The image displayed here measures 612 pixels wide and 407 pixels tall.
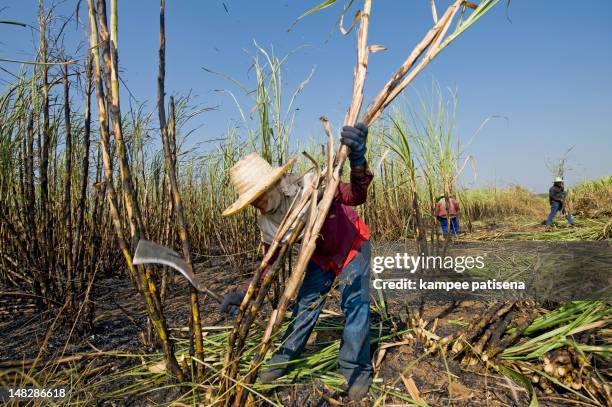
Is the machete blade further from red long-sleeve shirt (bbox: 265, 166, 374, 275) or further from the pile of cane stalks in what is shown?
the pile of cane stalks

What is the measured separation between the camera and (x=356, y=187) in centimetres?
152

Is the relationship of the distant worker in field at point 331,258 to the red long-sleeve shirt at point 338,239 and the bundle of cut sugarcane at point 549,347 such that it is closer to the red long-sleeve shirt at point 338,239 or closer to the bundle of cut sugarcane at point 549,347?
the red long-sleeve shirt at point 338,239

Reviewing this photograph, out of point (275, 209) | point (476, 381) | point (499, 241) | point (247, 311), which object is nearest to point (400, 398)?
point (476, 381)

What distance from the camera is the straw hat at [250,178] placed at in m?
1.52

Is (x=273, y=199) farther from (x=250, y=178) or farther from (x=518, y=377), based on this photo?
(x=518, y=377)

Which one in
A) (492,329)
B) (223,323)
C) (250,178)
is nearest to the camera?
(250,178)

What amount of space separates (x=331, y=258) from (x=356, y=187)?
422 millimetres

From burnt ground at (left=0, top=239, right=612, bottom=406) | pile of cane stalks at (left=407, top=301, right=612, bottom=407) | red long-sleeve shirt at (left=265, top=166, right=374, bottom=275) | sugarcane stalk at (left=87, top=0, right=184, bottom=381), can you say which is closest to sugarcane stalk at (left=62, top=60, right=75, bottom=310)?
burnt ground at (left=0, top=239, right=612, bottom=406)

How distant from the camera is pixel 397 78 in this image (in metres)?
1.15

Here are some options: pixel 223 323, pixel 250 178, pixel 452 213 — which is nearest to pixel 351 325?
pixel 250 178

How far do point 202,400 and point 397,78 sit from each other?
1383mm

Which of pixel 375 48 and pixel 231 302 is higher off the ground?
pixel 375 48

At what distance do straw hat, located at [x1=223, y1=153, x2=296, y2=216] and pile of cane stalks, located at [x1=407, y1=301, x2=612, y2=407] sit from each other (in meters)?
0.98

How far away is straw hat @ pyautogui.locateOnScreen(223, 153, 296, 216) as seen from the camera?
1.52 meters
